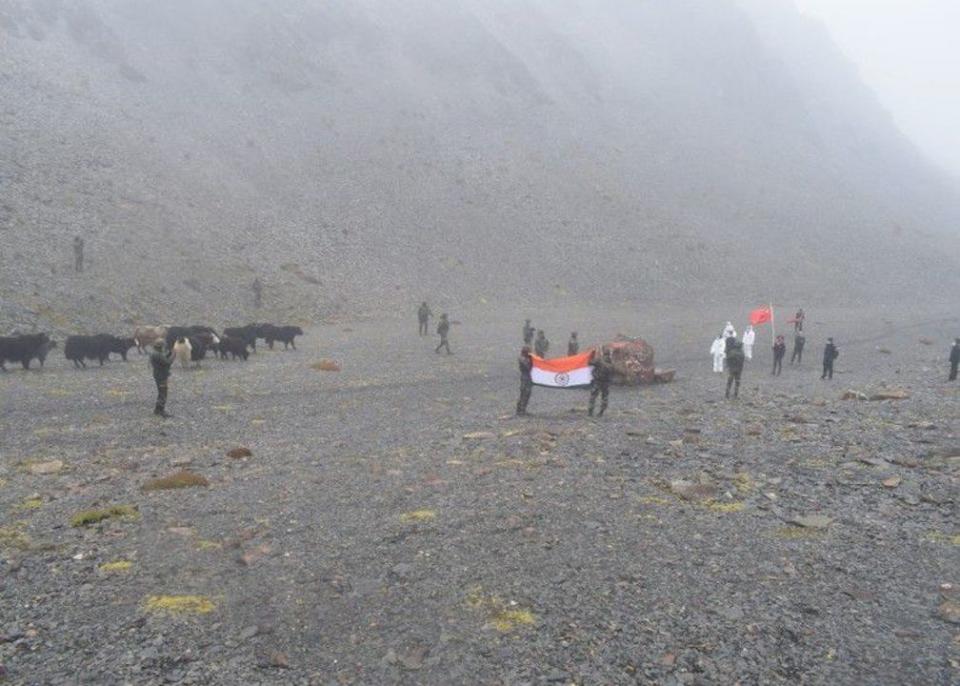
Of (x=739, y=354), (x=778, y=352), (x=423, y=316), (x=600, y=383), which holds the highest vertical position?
(x=423, y=316)

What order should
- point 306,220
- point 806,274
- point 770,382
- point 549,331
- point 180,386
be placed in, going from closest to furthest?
1. point 180,386
2. point 770,382
3. point 549,331
4. point 306,220
5. point 806,274

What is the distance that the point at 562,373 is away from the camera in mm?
20969

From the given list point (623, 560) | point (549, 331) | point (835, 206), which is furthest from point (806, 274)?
point (623, 560)

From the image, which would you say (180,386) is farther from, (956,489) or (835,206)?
(835,206)

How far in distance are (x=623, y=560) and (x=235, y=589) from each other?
5.00 m

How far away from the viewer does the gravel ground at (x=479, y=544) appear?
7.50 metres

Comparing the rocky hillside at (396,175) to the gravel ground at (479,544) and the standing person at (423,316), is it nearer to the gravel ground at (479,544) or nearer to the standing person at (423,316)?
the standing person at (423,316)

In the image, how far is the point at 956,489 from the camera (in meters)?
12.4

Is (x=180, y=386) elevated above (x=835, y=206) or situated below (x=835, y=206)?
below

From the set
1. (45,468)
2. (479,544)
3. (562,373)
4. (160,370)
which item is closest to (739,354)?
(562,373)

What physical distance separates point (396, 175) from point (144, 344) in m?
37.0

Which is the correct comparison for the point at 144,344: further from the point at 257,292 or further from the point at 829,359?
the point at 829,359

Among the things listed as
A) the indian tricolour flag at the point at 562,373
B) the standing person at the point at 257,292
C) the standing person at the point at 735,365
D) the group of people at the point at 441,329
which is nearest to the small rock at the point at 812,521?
the indian tricolour flag at the point at 562,373

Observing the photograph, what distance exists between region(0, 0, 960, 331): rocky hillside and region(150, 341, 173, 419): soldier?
15334 millimetres
